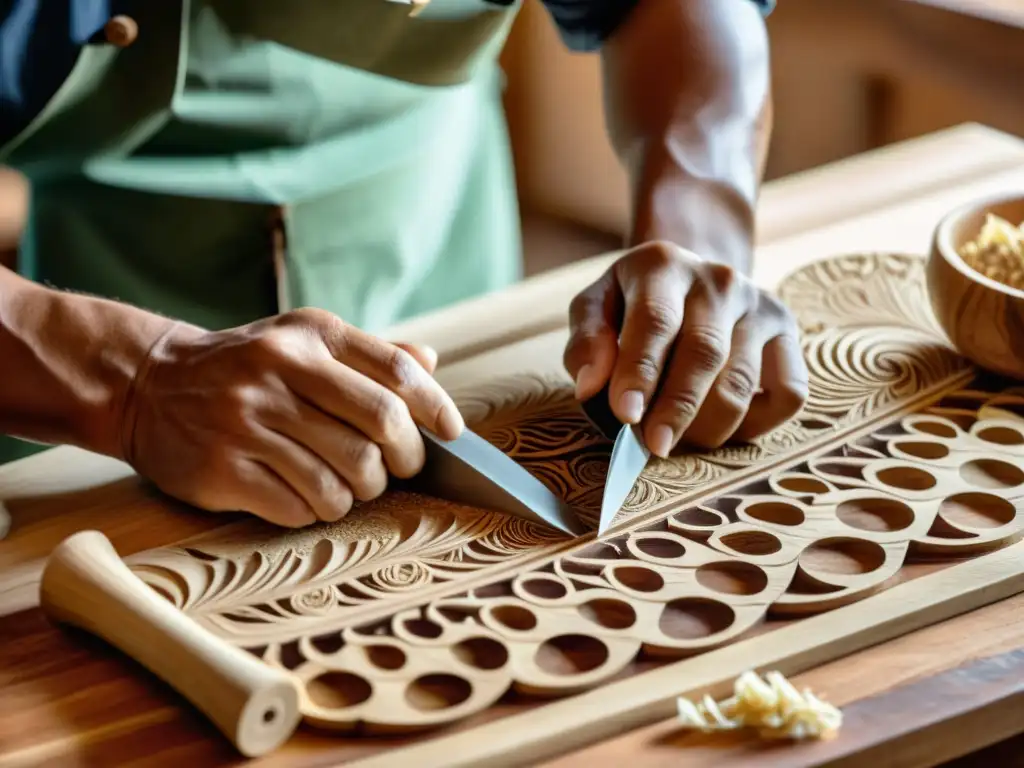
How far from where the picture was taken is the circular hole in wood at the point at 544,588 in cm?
77

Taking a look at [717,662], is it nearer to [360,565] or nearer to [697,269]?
[360,565]

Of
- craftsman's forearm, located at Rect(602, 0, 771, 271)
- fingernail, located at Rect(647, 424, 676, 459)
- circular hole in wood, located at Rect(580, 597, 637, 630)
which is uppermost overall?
craftsman's forearm, located at Rect(602, 0, 771, 271)

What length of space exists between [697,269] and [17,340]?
0.52 m

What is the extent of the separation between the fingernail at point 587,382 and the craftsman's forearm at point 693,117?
0.23 metres

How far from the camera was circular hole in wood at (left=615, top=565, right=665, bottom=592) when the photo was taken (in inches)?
30.7

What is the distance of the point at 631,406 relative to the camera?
88cm

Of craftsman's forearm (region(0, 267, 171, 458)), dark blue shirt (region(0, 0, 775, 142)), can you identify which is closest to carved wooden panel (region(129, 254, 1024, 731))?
craftsman's forearm (region(0, 267, 171, 458))

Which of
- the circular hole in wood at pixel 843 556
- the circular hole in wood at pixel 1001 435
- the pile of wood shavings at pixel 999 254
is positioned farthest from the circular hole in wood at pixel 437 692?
Result: the pile of wood shavings at pixel 999 254

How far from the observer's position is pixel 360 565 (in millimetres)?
805

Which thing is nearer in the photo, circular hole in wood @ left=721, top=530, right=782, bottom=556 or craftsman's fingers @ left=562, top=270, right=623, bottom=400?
circular hole in wood @ left=721, top=530, right=782, bottom=556

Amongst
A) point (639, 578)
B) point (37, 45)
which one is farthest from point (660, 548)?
point (37, 45)

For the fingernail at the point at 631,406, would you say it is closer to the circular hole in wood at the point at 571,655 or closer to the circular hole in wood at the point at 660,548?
the circular hole in wood at the point at 660,548

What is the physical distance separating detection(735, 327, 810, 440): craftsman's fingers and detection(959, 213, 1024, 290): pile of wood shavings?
20 cm

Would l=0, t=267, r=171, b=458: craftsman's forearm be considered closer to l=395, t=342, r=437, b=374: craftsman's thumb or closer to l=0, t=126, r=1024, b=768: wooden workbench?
l=0, t=126, r=1024, b=768: wooden workbench
